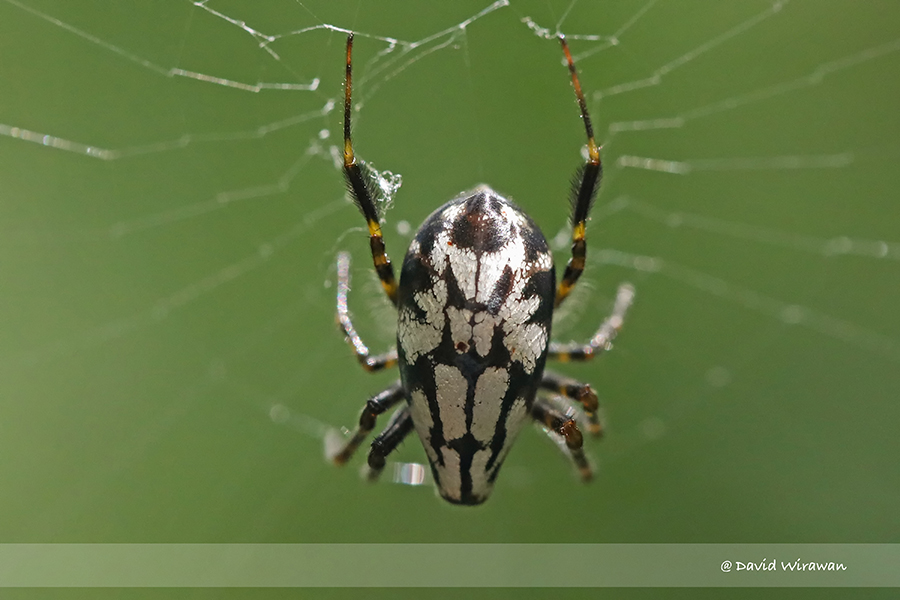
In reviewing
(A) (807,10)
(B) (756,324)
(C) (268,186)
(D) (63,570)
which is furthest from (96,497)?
(A) (807,10)

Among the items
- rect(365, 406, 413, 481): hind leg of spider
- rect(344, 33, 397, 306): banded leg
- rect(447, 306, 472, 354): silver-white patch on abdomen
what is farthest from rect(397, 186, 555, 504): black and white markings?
rect(365, 406, 413, 481): hind leg of spider

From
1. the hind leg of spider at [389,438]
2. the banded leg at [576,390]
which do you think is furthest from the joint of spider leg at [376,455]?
the banded leg at [576,390]

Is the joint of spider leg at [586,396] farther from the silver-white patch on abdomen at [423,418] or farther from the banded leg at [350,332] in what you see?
the banded leg at [350,332]

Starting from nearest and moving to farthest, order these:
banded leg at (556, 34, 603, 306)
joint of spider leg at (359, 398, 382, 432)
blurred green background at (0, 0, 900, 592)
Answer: banded leg at (556, 34, 603, 306), joint of spider leg at (359, 398, 382, 432), blurred green background at (0, 0, 900, 592)

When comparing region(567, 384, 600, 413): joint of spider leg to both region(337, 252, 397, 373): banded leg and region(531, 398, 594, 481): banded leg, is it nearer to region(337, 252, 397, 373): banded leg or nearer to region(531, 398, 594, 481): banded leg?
region(531, 398, 594, 481): banded leg

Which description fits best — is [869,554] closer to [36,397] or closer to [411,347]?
[411,347]
